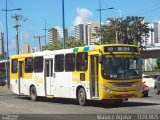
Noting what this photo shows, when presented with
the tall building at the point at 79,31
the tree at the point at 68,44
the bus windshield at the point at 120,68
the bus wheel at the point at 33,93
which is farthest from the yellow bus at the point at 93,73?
the tall building at the point at 79,31

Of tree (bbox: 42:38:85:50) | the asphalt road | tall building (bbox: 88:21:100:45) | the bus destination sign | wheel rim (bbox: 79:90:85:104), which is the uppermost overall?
tall building (bbox: 88:21:100:45)

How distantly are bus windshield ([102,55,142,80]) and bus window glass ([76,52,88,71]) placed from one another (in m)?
1.53

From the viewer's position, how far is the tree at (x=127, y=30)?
9069 centimetres

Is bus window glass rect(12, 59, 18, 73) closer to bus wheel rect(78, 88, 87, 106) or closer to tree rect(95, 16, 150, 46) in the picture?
bus wheel rect(78, 88, 87, 106)

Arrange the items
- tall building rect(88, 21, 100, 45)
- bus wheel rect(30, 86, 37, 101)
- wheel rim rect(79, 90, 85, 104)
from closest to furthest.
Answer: wheel rim rect(79, 90, 85, 104) → bus wheel rect(30, 86, 37, 101) → tall building rect(88, 21, 100, 45)

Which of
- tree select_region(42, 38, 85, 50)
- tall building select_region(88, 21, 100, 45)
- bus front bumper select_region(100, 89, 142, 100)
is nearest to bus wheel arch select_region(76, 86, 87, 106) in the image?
bus front bumper select_region(100, 89, 142, 100)

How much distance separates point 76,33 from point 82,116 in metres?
119

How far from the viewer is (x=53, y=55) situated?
26031 mm

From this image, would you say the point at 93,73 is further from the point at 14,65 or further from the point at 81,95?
the point at 14,65

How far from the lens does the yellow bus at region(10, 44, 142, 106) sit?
21.2 m

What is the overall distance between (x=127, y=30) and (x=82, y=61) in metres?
69.8

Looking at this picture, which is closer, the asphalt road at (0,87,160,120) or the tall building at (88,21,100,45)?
the asphalt road at (0,87,160,120)

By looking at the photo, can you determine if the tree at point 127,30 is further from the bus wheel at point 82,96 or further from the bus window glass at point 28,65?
the bus wheel at point 82,96

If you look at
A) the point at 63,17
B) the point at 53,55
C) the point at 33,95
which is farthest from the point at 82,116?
the point at 63,17
